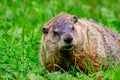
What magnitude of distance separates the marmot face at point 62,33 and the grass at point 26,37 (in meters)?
0.35

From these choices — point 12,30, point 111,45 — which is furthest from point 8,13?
point 111,45

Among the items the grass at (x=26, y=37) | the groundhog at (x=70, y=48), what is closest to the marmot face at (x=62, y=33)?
the groundhog at (x=70, y=48)

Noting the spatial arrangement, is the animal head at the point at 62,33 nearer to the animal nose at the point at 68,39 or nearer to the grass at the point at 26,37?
the animal nose at the point at 68,39

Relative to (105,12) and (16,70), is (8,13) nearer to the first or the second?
(105,12)

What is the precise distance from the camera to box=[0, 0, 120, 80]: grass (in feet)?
23.2

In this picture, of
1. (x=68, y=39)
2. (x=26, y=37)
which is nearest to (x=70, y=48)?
(x=68, y=39)

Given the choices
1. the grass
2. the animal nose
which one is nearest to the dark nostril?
the animal nose

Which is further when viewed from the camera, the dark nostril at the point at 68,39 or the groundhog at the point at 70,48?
the groundhog at the point at 70,48

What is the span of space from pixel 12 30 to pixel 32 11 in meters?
1.81

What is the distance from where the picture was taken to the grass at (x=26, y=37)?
7.07 metres

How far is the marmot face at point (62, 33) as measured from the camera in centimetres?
715

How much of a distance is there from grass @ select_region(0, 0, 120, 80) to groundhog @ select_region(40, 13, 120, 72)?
21 centimetres

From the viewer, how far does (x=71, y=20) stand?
25.1ft

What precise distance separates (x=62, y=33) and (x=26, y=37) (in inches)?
54.1
